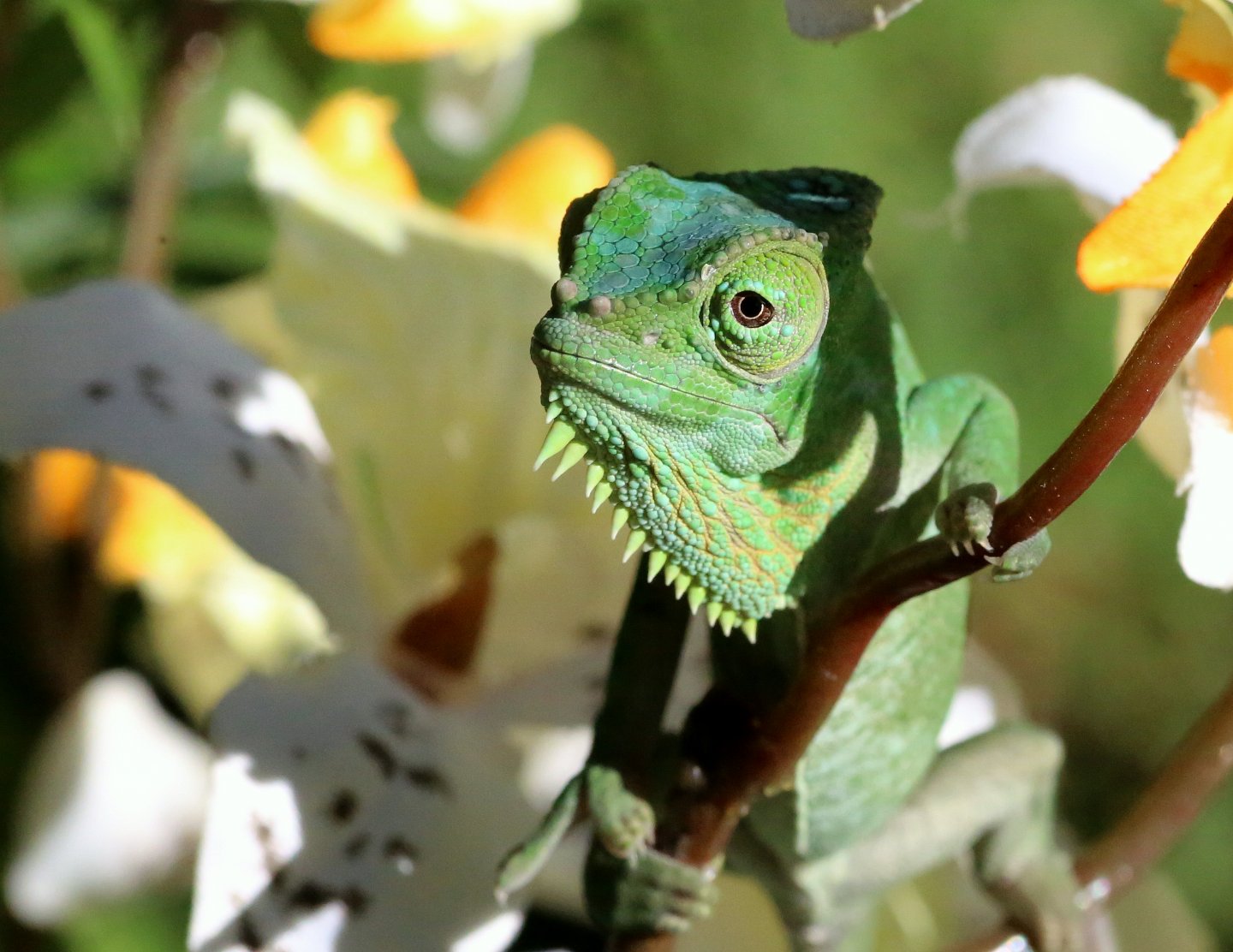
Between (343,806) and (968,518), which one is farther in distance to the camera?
(343,806)

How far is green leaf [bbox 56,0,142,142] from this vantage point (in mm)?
415

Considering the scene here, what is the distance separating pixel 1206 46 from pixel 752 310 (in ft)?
0.32

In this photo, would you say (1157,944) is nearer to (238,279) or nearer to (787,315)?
(787,315)

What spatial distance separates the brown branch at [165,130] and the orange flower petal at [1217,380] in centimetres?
30

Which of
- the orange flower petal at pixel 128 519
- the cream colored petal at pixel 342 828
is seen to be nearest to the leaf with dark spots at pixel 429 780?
the cream colored petal at pixel 342 828

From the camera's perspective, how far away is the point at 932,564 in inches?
7.7

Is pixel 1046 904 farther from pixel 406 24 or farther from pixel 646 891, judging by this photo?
pixel 406 24

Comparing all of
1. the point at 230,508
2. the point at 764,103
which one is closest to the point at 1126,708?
the point at 764,103

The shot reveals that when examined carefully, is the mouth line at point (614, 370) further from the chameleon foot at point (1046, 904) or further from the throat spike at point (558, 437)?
the chameleon foot at point (1046, 904)

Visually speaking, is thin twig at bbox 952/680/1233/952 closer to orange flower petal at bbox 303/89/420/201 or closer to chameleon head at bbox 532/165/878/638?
chameleon head at bbox 532/165/878/638

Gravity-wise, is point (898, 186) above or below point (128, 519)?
above

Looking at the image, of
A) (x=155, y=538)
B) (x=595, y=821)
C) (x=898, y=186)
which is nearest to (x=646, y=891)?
(x=595, y=821)

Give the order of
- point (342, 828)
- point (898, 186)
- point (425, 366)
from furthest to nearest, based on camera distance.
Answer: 1. point (898, 186)
2. point (425, 366)
3. point (342, 828)

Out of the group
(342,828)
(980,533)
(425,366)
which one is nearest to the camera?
(980,533)
